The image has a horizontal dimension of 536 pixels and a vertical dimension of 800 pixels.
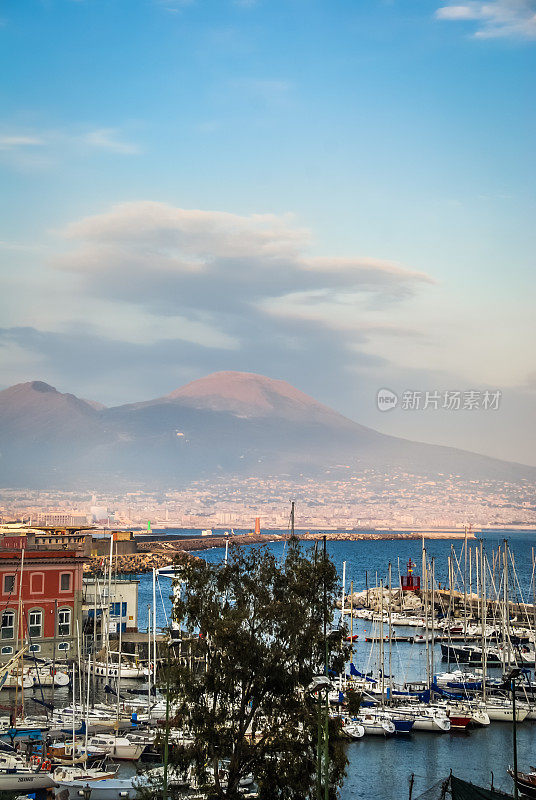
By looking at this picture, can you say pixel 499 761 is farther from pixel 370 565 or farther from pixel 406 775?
pixel 370 565

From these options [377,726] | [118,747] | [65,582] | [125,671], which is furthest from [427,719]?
[65,582]

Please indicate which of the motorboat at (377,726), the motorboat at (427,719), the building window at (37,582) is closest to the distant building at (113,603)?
the building window at (37,582)

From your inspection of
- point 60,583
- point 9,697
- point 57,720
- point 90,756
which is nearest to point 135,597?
point 60,583

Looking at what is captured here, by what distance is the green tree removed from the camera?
19.6 meters

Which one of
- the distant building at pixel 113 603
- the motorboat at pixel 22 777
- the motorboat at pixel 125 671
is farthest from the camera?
the distant building at pixel 113 603

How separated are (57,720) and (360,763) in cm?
1113

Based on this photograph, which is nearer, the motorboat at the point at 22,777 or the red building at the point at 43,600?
Result: the motorboat at the point at 22,777

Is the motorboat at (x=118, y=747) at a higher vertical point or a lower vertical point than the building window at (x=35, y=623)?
lower

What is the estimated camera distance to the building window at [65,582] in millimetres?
49438

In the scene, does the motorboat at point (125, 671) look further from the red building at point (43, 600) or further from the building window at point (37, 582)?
the building window at point (37, 582)

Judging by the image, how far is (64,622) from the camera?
162 ft

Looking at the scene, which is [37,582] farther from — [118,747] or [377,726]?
[377,726]

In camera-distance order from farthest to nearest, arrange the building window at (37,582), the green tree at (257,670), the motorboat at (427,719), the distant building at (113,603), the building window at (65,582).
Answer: the distant building at (113,603), the building window at (65,582), the building window at (37,582), the motorboat at (427,719), the green tree at (257,670)

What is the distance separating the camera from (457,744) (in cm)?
3606
